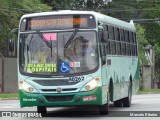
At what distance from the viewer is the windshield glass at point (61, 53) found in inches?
657

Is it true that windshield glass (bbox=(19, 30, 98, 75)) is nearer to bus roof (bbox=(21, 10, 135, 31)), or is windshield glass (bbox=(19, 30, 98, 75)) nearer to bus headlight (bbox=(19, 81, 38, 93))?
bus headlight (bbox=(19, 81, 38, 93))

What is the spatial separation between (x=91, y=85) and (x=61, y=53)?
1.34 meters

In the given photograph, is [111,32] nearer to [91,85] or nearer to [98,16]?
[98,16]

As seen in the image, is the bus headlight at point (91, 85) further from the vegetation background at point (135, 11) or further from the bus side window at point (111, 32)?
the vegetation background at point (135, 11)

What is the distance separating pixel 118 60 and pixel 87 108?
2.29m

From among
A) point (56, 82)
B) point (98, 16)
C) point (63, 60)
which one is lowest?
point (56, 82)

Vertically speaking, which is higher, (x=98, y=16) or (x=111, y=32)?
(x=98, y=16)

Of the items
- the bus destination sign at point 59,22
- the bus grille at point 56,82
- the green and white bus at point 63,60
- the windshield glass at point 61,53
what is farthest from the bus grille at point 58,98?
the bus destination sign at point 59,22

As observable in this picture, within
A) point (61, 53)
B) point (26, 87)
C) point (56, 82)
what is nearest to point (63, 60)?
point (61, 53)

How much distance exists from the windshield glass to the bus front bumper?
68 cm

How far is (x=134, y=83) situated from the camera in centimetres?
2472

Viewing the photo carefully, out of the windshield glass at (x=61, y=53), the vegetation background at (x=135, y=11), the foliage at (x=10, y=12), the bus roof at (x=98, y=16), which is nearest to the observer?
the windshield glass at (x=61, y=53)

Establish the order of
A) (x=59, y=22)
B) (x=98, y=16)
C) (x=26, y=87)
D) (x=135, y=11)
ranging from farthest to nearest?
(x=135, y=11) < (x=98, y=16) < (x=59, y=22) < (x=26, y=87)

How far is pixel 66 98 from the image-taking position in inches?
654
